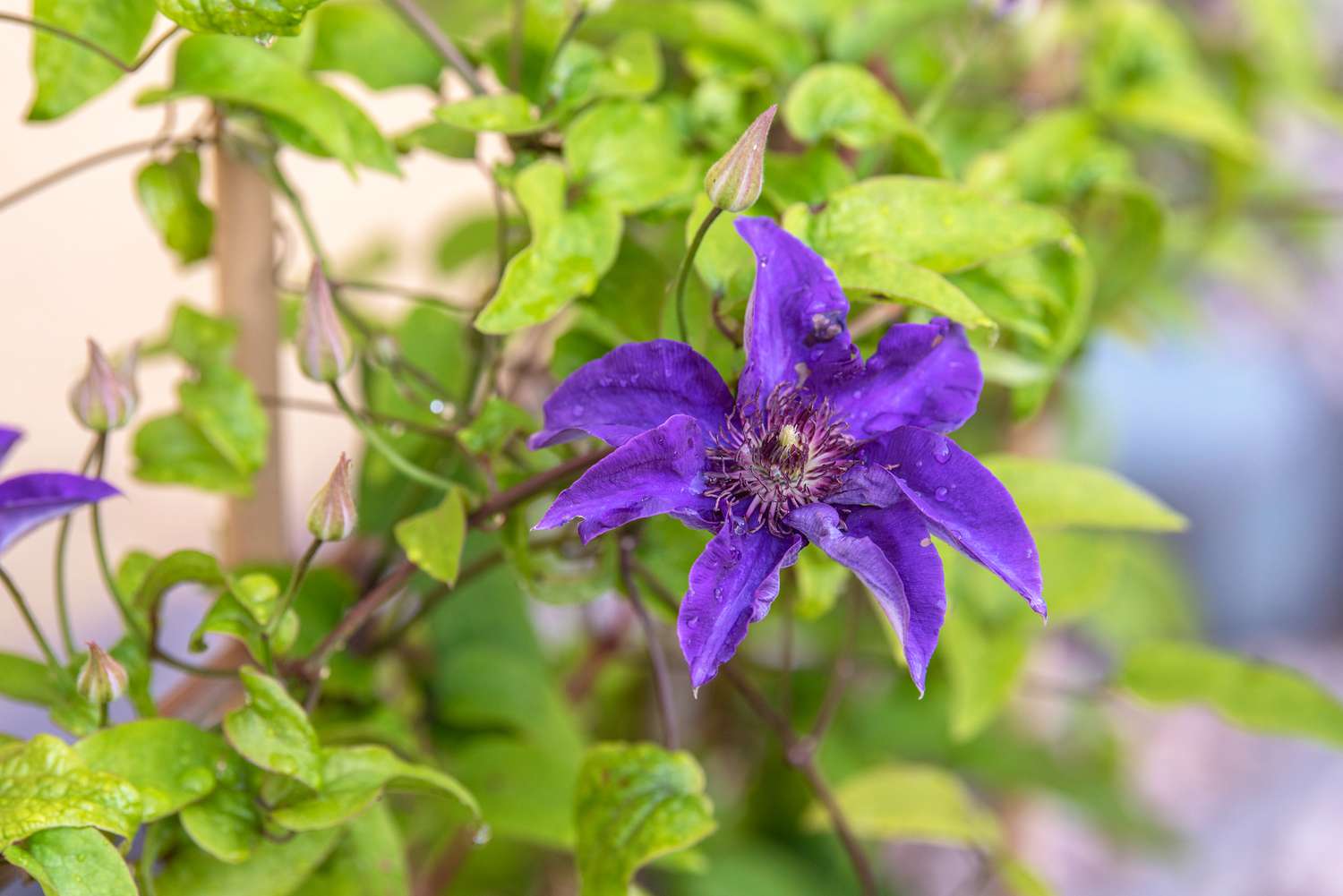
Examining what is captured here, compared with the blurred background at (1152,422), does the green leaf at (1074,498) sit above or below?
above

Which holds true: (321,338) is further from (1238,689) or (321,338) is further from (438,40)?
(1238,689)

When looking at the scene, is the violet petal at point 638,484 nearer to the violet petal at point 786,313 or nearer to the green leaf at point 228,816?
the violet petal at point 786,313

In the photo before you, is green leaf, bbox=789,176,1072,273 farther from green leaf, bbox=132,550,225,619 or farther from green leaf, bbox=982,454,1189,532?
green leaf, bbox=132,550,225,619

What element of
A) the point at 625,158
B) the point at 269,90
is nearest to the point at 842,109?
the point at 625,158

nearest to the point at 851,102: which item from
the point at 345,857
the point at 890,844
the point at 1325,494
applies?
the point at 345,857

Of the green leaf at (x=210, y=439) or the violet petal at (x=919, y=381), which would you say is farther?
the green leaf at (x=210, y=439)

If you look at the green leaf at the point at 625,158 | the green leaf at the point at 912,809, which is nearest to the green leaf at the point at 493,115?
the green leaf at the point at 625,158

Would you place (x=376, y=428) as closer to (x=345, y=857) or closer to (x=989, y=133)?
(x=345, y=857)
